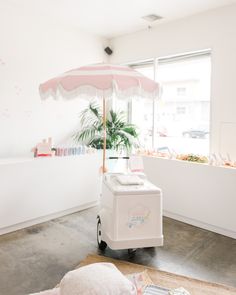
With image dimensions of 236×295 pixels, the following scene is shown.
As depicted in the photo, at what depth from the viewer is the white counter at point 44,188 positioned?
337cm

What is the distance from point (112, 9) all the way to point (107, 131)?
6.13ft

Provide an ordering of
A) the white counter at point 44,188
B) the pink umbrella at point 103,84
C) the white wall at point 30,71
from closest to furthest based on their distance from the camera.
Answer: the pink umbrella at point 103,84, the white counter at point 44,188, the white wall at point 30,71

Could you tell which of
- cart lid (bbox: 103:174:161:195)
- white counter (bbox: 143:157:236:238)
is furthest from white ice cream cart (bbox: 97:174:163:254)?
white counter (bbox: 143:157:236:238)

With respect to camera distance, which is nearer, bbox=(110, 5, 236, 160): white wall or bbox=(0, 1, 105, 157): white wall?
bbox=(110, 5, 236, 160): white wall

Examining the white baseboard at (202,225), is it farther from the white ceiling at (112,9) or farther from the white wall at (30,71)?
the white ceiling at (112,9)

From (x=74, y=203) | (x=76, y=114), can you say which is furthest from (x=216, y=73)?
(x=74, y=203)

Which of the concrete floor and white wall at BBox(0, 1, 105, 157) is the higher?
white wall at BBox(0, 1, 105, 157)

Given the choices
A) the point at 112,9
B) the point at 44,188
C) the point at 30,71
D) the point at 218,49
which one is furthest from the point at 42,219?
the point at 218,49

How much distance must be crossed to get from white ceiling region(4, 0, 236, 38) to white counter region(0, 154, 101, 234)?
210 cm

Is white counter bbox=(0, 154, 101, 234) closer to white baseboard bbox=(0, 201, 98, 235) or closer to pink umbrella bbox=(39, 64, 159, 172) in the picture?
white baseboard bbox=(0, 201, 98, 235)

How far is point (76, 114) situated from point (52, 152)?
3.76ft

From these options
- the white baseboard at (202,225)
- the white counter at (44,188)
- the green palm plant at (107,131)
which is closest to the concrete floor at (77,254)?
the white baseboard at (202,225)

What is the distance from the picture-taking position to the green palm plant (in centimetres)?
462

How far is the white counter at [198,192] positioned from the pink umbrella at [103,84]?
137 cm
